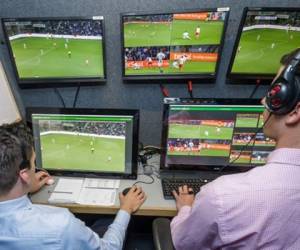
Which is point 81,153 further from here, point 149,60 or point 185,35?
point 185,35

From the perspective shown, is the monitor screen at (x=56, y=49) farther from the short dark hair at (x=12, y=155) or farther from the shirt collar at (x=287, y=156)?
the shirt collar at (x=287, y=156)

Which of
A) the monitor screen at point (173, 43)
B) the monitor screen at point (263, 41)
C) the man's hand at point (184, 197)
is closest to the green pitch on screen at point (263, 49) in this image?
the monitor screen at point (263, 41)

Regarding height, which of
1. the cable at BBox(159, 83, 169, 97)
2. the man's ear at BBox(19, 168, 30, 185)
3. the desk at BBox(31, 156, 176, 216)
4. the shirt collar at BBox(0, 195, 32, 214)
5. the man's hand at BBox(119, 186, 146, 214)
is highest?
the cable at BBox(159, 83, 169, 97)

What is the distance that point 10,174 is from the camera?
0.76 metres

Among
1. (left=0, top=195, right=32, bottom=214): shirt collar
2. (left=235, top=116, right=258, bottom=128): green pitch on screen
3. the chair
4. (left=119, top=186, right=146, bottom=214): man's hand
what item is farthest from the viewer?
(left=235, top=116, right=258, bottom=128): green pitch on screen

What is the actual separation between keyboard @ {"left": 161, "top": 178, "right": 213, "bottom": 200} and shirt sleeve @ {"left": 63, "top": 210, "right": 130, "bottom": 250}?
0.62 feet

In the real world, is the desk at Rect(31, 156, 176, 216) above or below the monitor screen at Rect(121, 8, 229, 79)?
below

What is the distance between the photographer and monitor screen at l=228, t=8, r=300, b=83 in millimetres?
1109

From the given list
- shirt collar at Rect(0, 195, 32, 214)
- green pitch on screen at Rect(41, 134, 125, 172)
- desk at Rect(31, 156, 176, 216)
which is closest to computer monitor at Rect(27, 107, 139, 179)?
green pitch on screen at Rect(41, 134, 125, 172)

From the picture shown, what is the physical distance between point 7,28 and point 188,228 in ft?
3.38

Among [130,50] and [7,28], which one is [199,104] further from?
[7,28]

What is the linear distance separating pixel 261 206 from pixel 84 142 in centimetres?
78

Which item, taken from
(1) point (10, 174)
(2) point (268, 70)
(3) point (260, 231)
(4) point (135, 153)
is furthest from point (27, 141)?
(2) point (268, 70)

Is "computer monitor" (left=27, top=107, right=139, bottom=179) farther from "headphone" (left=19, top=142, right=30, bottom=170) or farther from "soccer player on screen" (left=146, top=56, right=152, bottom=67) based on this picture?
"headphone" (left=19, top=142, right=30, bottom=170)
